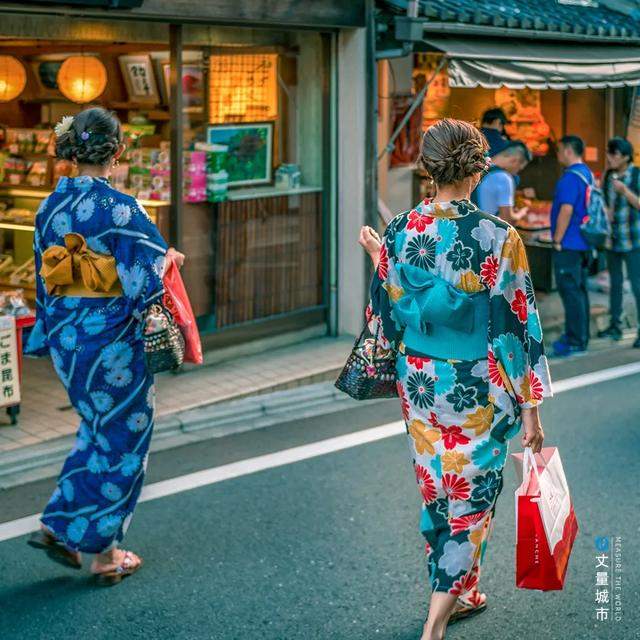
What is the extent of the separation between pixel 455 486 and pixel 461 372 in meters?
0.43

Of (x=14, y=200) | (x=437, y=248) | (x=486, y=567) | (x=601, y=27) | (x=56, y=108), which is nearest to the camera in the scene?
(x=437, y=248)

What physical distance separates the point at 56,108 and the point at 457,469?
684cm

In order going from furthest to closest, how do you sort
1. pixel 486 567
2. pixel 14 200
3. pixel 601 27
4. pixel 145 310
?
1. pixel 601 27
2. pixel 14 200
3. pixel 486 567
4. pixel 145 310

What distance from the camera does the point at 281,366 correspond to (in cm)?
967

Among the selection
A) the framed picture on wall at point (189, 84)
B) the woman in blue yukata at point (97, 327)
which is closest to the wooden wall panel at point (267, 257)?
the framed picture on wall at point (189, 84)

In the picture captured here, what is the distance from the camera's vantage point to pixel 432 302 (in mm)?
4531

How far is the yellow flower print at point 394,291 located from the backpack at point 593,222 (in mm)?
6298

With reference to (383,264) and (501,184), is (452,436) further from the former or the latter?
(501,184)

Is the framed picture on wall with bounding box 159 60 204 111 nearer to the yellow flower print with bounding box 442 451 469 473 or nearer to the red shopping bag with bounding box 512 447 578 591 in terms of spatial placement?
the yellow flower print with bounding box 442 451 469 473

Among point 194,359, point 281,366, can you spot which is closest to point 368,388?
point 194,359

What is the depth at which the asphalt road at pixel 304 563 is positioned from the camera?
5027 mm

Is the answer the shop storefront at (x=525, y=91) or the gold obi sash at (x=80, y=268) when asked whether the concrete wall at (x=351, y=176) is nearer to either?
the shop storefront at (x=525, y=91)

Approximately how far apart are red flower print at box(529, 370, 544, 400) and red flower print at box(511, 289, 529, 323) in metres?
0.21

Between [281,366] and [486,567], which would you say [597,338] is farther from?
[486,567]
